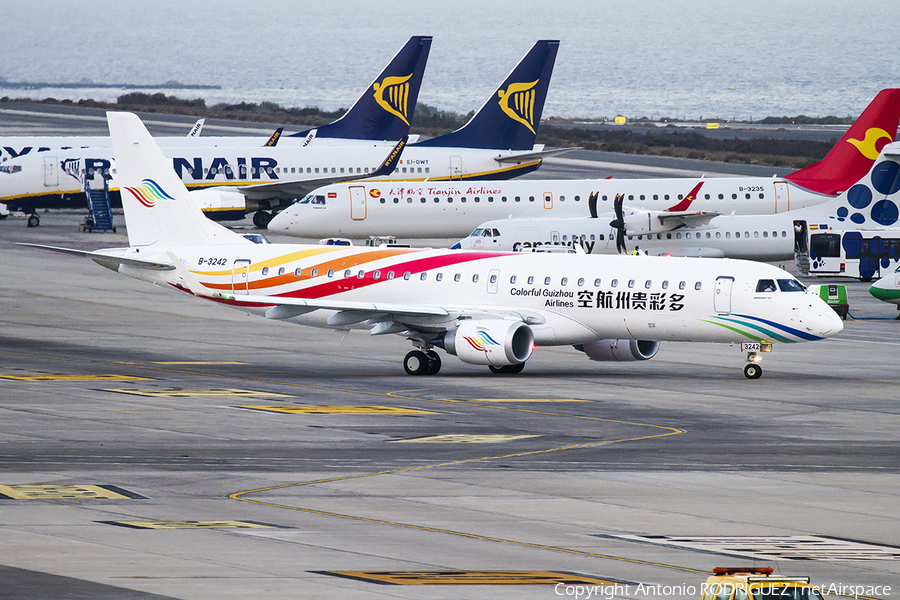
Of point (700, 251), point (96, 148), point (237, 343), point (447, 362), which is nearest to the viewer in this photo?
point (447, 362)

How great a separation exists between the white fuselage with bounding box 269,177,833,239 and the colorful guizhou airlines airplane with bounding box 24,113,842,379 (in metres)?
29.6

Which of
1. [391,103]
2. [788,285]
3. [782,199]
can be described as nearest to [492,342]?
[788,285]

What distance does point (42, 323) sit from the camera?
181 ft

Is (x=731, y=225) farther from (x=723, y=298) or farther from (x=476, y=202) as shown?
(x=723, y=298)

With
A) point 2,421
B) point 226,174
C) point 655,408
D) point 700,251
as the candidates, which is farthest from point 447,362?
point 226,174

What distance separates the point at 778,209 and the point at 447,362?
124 ft

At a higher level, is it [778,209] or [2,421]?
[778,209]

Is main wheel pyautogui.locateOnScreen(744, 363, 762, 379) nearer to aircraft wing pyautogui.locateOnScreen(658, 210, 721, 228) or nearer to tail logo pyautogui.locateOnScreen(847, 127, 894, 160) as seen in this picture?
aircraft wing pyautogui.locateOnScreen(658, 210, 721, 228)

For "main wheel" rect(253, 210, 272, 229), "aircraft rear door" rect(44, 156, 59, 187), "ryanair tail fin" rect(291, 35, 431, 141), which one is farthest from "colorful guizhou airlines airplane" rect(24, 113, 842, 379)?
"ryanair tail fin" rect(291, 35, 431, 141)

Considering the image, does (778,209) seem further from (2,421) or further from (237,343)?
(2,421)

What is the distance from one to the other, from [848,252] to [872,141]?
890 cm

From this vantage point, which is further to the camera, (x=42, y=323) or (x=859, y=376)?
(x=42, y=323)

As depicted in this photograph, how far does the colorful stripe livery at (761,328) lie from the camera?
131ft

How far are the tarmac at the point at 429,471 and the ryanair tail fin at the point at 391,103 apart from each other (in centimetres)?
5072
